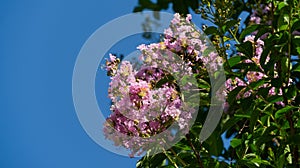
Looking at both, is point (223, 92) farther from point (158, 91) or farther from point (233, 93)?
point (158, 91)

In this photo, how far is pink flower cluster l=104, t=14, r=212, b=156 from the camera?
1.52m

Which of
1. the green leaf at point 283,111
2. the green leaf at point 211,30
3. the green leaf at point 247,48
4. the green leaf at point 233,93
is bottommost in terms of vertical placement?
the green leaf at point 283,111

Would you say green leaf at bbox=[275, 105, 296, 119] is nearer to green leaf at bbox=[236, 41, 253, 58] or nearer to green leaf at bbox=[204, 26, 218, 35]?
green leaf at bbox=[236, 41, 253, 58]

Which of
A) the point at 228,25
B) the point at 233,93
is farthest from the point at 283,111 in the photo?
the point at 228,25

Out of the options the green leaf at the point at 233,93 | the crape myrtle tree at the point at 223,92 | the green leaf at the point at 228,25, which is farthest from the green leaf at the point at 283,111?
the green leaf at the point at 228,25

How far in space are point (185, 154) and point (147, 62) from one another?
32 centimetres

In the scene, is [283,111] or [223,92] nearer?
[283,111]

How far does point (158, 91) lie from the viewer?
4.98ft

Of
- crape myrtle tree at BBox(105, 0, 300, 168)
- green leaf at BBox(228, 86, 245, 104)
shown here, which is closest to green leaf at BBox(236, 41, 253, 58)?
crape myrtle tree at BBox(105, 0, 300, 168)

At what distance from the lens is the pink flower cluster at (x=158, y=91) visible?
1.52 meters

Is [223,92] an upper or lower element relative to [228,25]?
lower

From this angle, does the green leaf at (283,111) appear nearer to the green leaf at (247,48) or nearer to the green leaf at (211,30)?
the green leaf at (247,48)

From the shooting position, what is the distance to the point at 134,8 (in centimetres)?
314

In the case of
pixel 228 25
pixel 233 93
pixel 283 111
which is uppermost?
pixel 228 25
